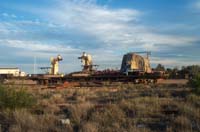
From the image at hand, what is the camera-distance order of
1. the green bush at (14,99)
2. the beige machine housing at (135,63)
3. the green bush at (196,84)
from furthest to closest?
the beige machine housing at (135,63)
the green bush at (196,84)
the green bush at (14,99)

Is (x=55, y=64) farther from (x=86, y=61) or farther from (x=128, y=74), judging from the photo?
(x=128, y=74)

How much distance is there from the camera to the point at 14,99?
1897 centimetres

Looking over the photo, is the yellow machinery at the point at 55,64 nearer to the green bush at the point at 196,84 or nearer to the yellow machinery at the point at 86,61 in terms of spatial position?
the yellow machinery at the point at 86,61

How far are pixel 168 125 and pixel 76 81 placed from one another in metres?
39.7

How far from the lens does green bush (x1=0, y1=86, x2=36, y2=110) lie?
18.9 meters

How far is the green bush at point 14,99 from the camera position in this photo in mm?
18906

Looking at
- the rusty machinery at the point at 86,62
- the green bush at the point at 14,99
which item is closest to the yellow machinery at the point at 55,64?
the rusty machinery at the point at 86,62

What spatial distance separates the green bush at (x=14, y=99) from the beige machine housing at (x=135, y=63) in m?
35.2

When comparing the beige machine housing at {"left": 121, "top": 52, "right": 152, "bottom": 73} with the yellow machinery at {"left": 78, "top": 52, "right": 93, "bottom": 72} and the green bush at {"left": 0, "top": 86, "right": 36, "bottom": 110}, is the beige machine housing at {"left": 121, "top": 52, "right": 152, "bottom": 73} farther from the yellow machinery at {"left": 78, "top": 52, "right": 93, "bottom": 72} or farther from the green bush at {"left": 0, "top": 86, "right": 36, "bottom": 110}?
the green bush at {"left": 0, "top": 86, "right": 36, "bottom": 110}

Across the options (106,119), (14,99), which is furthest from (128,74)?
(106,119)

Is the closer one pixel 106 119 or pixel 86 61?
pixel 106 119

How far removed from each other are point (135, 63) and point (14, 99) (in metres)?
37.1

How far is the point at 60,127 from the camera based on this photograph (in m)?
14.4

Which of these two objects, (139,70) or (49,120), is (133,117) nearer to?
(49,120)
